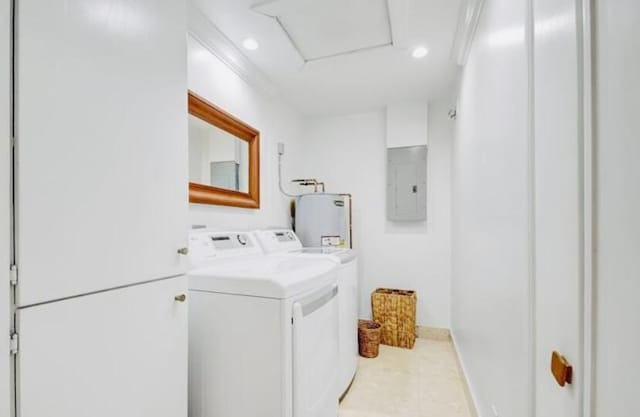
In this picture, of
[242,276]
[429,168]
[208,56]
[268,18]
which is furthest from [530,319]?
[429,168]

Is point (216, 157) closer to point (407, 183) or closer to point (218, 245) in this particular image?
point (218, 245)

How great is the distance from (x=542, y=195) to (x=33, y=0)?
1.39 meters

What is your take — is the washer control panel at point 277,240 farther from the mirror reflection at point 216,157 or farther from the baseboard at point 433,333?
the baseboard at point 433,333

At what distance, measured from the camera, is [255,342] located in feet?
4.16

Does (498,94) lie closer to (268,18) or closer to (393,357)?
(268,18)

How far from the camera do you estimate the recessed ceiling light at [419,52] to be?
84.0 inches

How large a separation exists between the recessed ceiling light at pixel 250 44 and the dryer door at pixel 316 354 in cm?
167

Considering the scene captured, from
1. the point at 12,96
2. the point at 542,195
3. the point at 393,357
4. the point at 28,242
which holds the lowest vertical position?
the point at 393,357

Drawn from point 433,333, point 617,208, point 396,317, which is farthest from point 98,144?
point 433,333

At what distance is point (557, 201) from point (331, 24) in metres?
1.67

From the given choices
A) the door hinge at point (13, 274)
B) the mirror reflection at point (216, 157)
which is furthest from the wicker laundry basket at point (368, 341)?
the door hinge at point (13, 274)

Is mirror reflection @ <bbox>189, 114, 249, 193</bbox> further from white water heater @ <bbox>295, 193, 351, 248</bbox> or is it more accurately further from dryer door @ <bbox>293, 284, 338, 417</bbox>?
dryer door @ <bbox>293, 284, 338, 417</bbox>

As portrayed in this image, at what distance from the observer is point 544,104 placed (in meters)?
0.79

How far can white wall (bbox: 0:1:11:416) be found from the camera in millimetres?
687
